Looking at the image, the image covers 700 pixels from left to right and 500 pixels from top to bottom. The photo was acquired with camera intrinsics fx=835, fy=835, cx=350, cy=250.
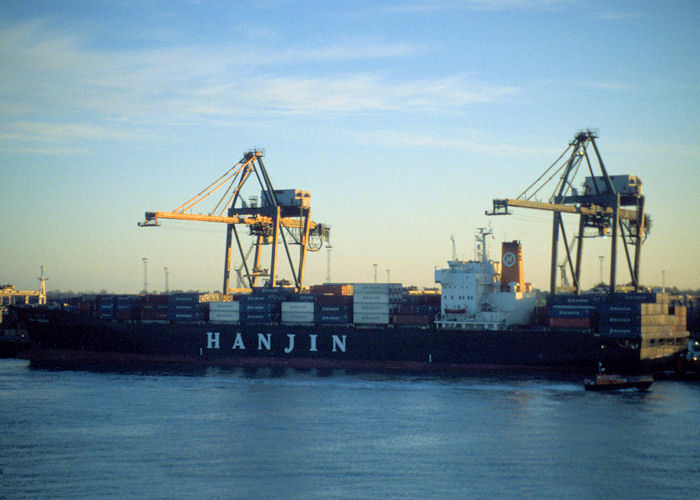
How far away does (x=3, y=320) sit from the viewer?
380 feet

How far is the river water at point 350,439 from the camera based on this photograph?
100 ft

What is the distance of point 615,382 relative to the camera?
50281 mm

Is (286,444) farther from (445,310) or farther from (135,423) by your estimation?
(445,310)

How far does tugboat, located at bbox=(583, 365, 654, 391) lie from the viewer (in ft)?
164

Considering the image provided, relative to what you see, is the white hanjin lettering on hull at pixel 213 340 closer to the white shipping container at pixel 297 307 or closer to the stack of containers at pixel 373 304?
the white shipping container at pixel 297 307

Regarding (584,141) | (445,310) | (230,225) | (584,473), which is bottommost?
(584,473)

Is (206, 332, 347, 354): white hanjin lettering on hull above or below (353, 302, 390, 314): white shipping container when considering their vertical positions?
below

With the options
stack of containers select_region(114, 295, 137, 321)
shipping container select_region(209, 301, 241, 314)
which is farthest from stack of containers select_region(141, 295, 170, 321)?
shipping container select_region(209, 301, 241, 314)

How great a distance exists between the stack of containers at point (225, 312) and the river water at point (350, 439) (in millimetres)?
12655

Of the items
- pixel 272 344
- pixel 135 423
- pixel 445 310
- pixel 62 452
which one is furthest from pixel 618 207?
pixel 62 452

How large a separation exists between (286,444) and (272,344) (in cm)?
2877

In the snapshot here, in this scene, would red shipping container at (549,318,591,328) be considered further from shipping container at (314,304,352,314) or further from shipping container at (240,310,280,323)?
shipping container at (240,310,280,323)

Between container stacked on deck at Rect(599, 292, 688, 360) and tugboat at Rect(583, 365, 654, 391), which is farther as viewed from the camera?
container stacked on deck at Rect(599, 292, 688, 360)

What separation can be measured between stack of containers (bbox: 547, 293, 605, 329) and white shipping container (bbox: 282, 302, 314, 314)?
18.5m
